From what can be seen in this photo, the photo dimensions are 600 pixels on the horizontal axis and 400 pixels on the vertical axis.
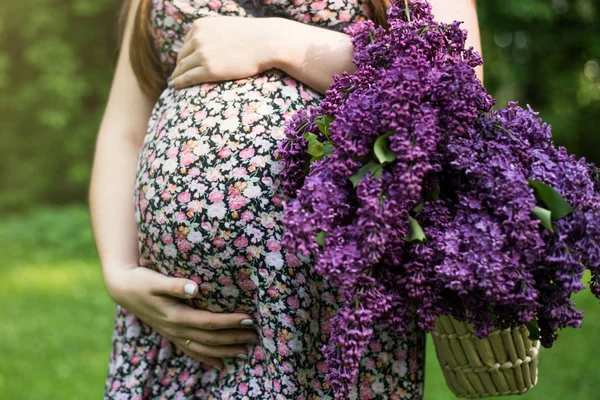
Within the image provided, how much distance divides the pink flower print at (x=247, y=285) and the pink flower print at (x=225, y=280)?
0.07 feet

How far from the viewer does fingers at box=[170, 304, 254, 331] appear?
4.48ft

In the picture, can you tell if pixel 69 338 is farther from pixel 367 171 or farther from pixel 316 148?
pixel 367 171

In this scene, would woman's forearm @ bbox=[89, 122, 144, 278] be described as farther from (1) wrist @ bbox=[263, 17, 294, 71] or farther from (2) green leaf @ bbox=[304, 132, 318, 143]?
(2) green leaf @ bbox=[304, 132, 318, 143]

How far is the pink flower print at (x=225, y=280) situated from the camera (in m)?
1.32

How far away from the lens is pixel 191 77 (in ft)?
4.63

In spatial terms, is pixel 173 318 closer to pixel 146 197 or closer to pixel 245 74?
pixel 146 197

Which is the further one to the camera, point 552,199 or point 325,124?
point 325,124

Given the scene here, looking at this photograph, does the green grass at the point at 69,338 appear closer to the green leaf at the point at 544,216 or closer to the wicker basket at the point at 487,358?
the wicker basket at the point at 487,358

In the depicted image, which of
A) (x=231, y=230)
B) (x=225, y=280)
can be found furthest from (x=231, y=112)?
(x=225, y=280)

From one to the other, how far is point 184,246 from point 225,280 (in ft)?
0.37

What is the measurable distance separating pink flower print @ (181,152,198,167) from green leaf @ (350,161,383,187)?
1.56 ft

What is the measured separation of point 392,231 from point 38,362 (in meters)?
3.87

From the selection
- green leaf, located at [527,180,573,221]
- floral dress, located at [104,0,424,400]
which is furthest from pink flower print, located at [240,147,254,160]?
green leaf, located at [527,180,573,221]

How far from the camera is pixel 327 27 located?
55.1 inches
